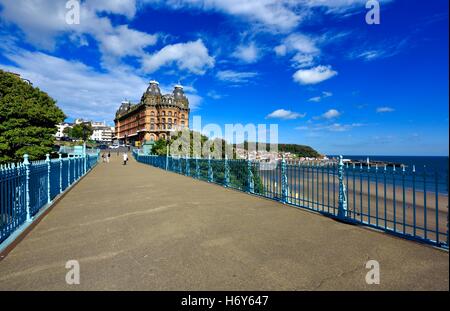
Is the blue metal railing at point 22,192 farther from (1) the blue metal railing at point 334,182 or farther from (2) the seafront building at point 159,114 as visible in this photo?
(2) the seafront building at point 159,114

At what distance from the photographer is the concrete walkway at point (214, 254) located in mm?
3434

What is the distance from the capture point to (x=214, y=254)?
4375 mm

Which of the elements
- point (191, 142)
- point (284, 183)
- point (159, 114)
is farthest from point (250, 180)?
point (159, 114)

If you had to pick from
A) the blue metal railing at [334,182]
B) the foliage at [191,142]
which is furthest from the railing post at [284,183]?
the foliage at [191,142]

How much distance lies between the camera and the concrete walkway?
11.3 feet

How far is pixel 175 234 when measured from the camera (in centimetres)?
547

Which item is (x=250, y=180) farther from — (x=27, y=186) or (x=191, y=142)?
(x=191, y=142)

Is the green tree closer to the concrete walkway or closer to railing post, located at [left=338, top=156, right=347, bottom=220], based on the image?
the concrete walkway

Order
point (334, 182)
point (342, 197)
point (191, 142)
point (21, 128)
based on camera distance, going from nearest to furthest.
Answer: point (334, 182), point (342, 197), point (21, 128), point (191, 142)

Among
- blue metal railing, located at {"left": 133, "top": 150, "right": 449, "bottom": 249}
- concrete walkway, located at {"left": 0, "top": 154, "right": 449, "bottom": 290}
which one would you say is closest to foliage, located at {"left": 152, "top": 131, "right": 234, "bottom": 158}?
blue metal railing, located at {"left": 133, "top": 150, "right": 449, "bottom": 249}

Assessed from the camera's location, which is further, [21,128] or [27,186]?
[21,128]
